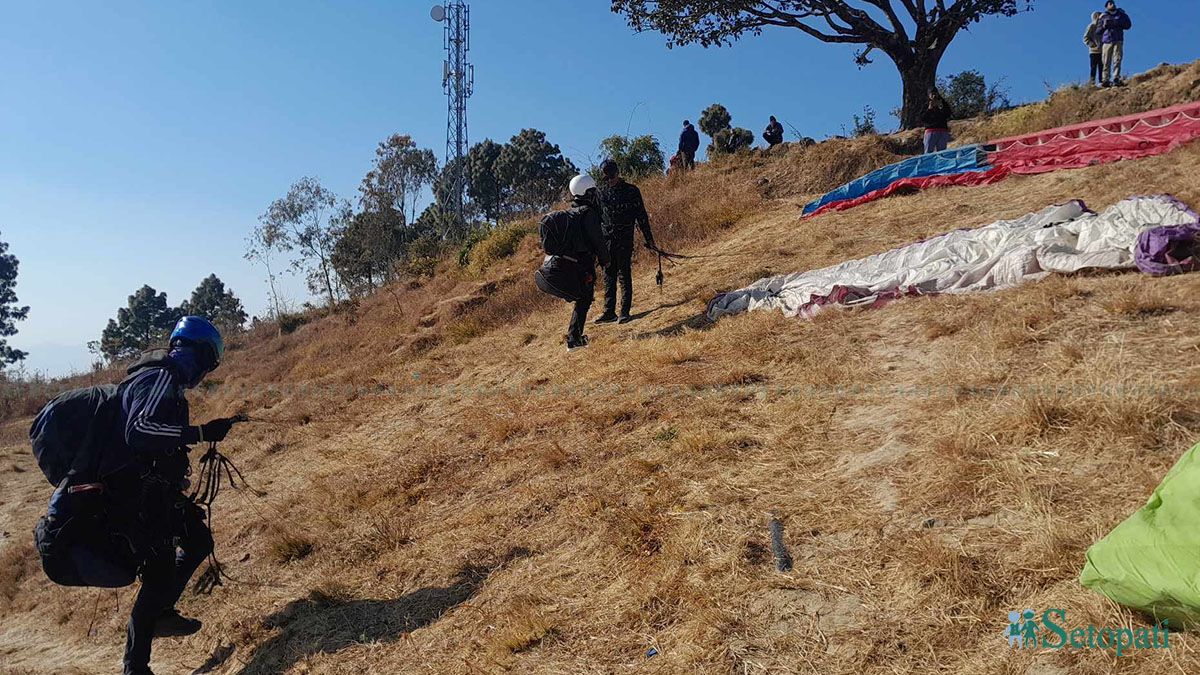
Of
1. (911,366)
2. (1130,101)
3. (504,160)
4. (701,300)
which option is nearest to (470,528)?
(911,366)

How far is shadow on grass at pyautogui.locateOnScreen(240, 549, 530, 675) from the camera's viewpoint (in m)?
3.94

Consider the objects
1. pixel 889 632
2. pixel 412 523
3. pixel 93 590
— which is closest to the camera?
pixel 889 632

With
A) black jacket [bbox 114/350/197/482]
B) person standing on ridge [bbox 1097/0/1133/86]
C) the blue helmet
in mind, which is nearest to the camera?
black jacket [bbox 114/350/197/482]

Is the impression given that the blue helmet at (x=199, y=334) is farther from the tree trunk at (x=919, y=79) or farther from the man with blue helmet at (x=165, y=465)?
the tree trunk at (x=919, y=79)

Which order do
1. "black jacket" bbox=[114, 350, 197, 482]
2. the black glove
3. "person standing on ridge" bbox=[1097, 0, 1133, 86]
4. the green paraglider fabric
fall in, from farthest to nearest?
"person standing on ridge" bbox=[1097, 0, 1133, 86]
the black glove
"black jacket" bbox=[114, 350, 197, 482]
the green paraglider fabric

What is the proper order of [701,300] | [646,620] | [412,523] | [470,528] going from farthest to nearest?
[701,300] < [412,523] < [470,528] < [646,620]

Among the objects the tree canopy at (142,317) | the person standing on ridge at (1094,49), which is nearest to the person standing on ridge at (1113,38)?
the person standing on ridge at (1094,49)

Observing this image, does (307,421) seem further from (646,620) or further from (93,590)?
(646,620)

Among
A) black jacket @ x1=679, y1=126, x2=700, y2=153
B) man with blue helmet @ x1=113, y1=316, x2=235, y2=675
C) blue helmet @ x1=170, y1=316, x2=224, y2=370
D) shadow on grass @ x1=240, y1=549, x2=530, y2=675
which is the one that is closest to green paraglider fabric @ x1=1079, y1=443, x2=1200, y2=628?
shadow on grass @ x1=240, y1=549, x2=530, y2=675

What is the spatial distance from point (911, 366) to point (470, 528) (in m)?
3.24

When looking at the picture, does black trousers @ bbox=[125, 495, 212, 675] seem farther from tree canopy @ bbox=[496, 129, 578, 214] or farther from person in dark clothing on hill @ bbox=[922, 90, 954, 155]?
tree canopy @ bbox=[496, 129, 578, 214]

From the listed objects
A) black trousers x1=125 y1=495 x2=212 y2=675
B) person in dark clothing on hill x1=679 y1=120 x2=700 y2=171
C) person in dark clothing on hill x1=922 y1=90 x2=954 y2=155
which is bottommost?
black trousers x1=125 y1=495 x2=212 y2=675

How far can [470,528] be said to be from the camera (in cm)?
473

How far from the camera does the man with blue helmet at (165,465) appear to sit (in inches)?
147
